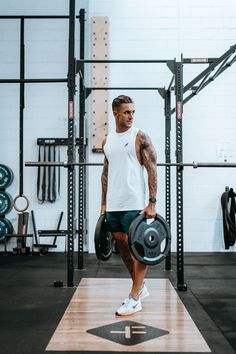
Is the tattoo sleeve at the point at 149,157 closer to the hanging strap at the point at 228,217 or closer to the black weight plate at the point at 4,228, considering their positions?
the hanging strap at the point at 228,217

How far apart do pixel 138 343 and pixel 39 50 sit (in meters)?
5.43

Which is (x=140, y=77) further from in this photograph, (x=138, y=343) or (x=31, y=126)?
(x=138, y=343)

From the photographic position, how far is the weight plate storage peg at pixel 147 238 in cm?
286

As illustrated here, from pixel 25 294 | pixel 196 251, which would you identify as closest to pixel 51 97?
pixel 196 251

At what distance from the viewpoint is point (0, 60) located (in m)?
6.75

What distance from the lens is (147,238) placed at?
2.93 m

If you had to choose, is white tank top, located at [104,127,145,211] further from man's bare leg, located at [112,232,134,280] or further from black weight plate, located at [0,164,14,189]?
black weight plate, located at [0,164,14,189]

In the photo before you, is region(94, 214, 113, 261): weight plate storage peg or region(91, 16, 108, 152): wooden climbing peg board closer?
region(94, 214, 113, 261): weight plate storage peg

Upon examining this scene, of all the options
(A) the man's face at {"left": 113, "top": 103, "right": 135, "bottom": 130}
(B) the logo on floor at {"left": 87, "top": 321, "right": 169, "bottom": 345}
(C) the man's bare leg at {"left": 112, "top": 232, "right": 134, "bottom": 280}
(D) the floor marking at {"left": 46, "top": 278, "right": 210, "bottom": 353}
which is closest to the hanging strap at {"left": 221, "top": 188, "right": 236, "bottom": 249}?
(D) the floor marking at {"left": 46, "top": 278, "right": 210, "bottom": 353}

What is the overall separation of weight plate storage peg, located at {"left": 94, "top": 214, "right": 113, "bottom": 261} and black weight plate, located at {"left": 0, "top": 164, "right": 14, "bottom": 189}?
3530 millimetres

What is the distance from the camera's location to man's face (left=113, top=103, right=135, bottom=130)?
3.00m

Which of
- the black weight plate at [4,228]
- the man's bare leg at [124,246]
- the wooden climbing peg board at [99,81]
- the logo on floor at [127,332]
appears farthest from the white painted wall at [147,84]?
the logo on floor at [127,332]

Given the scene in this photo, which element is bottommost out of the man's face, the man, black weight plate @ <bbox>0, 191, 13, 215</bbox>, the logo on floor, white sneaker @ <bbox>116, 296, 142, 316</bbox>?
the logo on floor

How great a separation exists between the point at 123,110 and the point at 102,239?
0.97 meters
